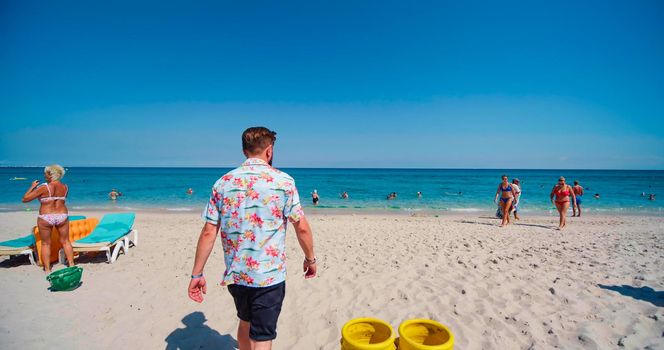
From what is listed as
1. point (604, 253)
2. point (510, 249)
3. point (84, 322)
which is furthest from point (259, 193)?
point (604, 253)

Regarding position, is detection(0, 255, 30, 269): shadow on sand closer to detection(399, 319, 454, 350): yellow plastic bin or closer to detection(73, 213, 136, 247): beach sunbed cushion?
detection(73, 213, 136, 247): beach sunbed cushion

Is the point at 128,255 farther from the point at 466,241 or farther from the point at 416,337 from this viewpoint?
the point at 466,241

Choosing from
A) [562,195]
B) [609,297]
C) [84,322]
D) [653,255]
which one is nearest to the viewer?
[84,322]

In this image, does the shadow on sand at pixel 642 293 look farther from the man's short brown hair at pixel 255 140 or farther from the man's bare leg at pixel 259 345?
the man's short brown hair at pixel 255 140

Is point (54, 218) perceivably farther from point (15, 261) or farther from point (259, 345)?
point (259, 345)

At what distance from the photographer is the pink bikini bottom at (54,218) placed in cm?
541

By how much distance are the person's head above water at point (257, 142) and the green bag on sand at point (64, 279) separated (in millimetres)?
4586

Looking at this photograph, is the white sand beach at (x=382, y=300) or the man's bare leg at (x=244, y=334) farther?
the white sand beach at (x=382, y=300)

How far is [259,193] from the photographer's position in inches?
80.6

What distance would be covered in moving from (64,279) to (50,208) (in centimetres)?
162

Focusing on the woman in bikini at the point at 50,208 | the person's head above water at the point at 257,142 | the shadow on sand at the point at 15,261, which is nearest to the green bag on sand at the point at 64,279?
the woman in bikini at the point at 50,208

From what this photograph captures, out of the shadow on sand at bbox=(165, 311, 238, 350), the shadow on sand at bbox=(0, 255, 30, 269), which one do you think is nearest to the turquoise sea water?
the shadow on sand at bbox=(0, 255, 30, 269)

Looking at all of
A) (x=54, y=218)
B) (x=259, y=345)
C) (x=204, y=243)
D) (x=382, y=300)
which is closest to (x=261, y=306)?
(x=259, y=345)

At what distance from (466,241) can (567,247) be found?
225 cm
